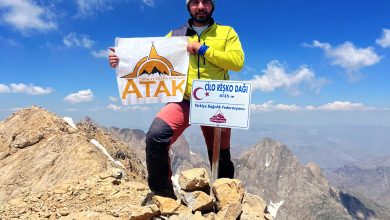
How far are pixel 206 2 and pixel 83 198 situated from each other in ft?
→ 19.5

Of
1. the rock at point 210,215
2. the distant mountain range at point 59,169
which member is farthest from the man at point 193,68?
the distant mountain range at point 59,169

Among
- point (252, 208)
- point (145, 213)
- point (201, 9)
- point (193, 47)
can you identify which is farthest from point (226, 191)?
point (201, 9)

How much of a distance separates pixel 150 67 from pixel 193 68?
1.00 meters

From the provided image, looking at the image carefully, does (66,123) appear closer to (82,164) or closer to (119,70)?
(82,164)

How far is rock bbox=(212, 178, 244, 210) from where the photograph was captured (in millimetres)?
8484

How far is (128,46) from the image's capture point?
8922mm

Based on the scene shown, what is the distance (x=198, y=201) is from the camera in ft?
26.8

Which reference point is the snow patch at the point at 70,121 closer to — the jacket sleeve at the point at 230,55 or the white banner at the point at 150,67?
the white banner at the point at 150,67

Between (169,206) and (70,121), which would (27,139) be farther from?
(169,206)

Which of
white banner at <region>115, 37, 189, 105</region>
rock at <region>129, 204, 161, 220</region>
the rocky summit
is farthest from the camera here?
white banner at <region>115, 37, 189, 105</region>

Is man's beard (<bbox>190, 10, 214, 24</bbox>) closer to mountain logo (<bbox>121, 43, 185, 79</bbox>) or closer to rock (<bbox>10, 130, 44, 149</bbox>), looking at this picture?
mountain logo (<bbox>121, 43, 185, 79</bbox>)

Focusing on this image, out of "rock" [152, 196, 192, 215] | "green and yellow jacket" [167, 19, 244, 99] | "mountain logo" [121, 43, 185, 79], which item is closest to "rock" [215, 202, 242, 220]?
"rock" [152, 196, 192, 215]

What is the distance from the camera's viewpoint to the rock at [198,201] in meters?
8.09

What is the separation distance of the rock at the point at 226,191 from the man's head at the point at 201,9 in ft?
11.6
